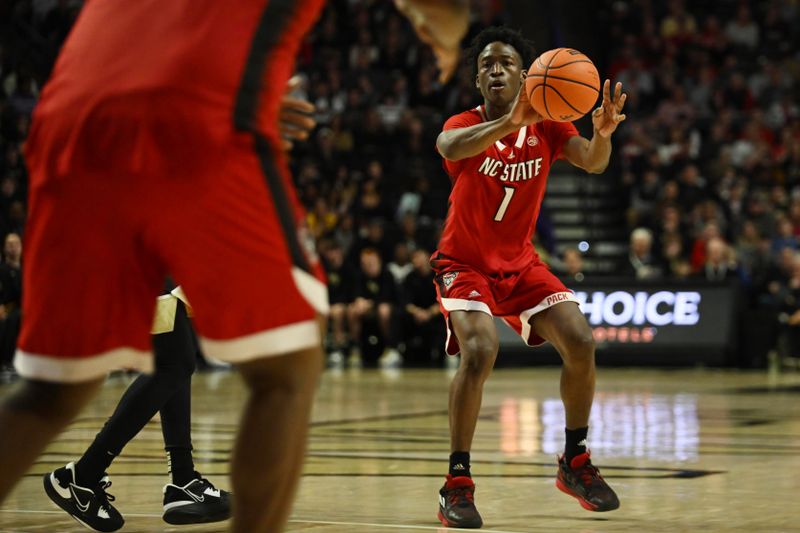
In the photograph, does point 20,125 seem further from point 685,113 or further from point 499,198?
point 499,198

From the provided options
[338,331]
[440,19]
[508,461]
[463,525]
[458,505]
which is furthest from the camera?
[338,331]

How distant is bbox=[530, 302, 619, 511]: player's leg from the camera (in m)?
5.61

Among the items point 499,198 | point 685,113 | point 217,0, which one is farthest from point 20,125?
point 217,0

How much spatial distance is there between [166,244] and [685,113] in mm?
20177

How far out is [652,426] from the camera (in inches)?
365

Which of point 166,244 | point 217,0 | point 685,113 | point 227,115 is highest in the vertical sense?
point 217,0

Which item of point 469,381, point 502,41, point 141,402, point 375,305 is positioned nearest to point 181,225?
point 141,402

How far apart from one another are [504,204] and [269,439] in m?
3.20

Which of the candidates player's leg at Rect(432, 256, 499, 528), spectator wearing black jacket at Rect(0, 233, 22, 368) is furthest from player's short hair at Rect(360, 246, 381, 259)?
player's leg at Rect(432, 256, 499, 528)

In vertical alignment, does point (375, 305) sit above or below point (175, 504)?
below

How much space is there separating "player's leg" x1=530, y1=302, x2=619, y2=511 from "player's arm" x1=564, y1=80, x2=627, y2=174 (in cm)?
63

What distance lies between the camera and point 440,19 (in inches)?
114

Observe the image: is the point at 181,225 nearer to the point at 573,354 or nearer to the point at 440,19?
the point at 440,19

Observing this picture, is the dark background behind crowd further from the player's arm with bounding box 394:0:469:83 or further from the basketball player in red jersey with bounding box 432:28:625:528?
the player's arm with bounding box 394:0:469:83
